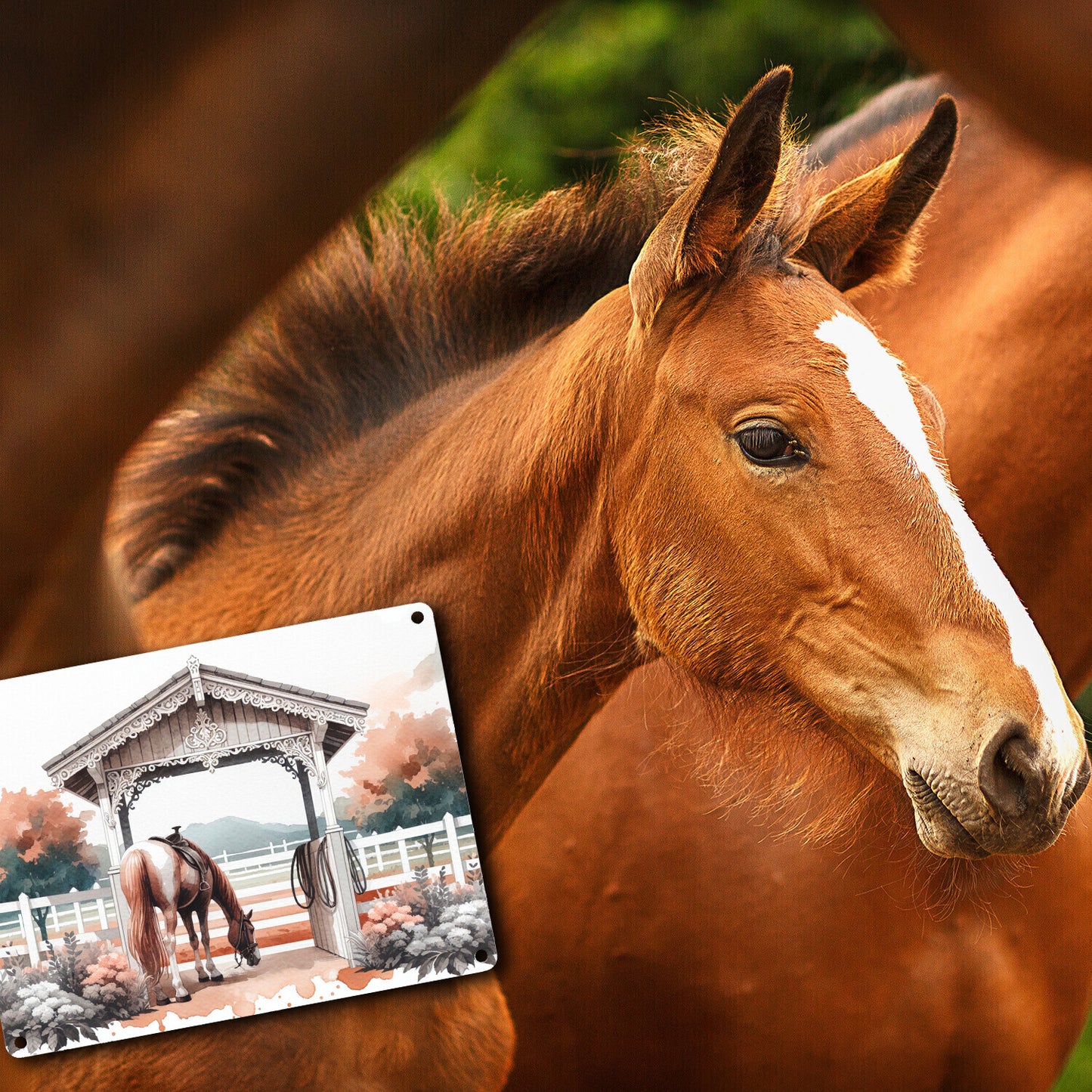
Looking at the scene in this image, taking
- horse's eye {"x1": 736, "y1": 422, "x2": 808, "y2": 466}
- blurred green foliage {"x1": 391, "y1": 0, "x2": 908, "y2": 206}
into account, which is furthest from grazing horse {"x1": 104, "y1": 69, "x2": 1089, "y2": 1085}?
blurred green foliage {"x1": 391, "y1": 0, "x2": 908, "y2": 206}

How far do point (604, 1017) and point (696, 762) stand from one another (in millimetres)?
257

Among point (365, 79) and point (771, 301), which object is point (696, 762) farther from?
point (365, 79)

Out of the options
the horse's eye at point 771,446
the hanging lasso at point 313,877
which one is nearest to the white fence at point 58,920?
the hanging lasso at point 313,877

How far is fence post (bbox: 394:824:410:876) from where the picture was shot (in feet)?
2.50

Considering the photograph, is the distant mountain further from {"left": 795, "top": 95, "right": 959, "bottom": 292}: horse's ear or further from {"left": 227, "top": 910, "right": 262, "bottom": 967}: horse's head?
{"left": 795, "top": 95, "right": 959, "bottom": 292}: horse's ear

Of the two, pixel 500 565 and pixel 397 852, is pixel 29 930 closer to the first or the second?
pixel 397 852

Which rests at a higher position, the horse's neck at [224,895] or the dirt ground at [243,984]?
the horse's neck at [224,895]

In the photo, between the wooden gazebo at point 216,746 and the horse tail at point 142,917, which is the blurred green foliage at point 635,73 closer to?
the wooden gazebo at point 216,746

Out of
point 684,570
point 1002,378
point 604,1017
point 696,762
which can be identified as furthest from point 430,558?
point 1002,378

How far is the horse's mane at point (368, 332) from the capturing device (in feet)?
2.74

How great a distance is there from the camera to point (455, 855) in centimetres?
77

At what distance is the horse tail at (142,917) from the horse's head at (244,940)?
51 millimetres

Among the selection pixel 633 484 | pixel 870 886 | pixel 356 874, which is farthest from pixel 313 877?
pixel 870 886

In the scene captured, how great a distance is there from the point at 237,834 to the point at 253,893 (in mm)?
46
